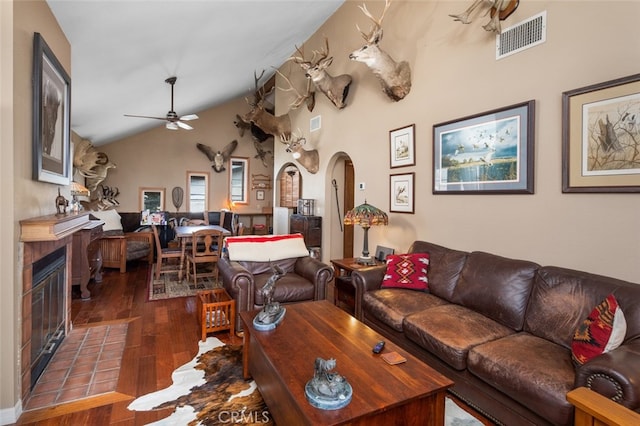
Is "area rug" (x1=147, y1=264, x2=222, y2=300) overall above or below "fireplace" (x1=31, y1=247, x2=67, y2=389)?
below

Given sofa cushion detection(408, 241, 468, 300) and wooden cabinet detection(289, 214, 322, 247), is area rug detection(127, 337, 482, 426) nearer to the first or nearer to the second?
sofa cushion detection(408, 241, 468, 300)

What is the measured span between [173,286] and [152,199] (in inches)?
158

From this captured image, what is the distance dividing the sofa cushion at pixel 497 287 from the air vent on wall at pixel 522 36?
175cm

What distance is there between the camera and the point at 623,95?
1.97m

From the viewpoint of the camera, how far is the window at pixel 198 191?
328 inches

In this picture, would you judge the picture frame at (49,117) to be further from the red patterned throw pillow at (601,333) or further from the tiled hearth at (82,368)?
the red patterned throw pillow at (601,333)

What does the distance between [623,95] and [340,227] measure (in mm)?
4134

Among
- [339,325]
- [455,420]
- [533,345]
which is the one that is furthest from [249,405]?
[533,345]

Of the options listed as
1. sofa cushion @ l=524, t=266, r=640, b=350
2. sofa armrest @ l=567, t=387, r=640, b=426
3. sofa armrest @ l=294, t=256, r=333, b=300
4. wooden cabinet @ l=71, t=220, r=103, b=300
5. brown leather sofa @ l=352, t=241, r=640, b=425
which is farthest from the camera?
wooden cabinet @ l=71, t=220, r=103, b=300

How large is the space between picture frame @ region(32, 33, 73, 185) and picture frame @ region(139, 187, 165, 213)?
512 centimetres

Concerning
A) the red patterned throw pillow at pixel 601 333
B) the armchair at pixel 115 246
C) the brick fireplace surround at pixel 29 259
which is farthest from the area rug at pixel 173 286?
the red patterned throw pillow at pixel 601 333

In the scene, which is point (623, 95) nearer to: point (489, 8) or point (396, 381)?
point (489, 8)

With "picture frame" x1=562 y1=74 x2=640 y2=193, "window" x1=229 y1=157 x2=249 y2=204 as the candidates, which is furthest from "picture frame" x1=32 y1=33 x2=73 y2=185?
"window" x1=229 y1=157 x2=249 y2=204

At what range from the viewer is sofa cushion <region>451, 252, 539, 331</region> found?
2.23 m
